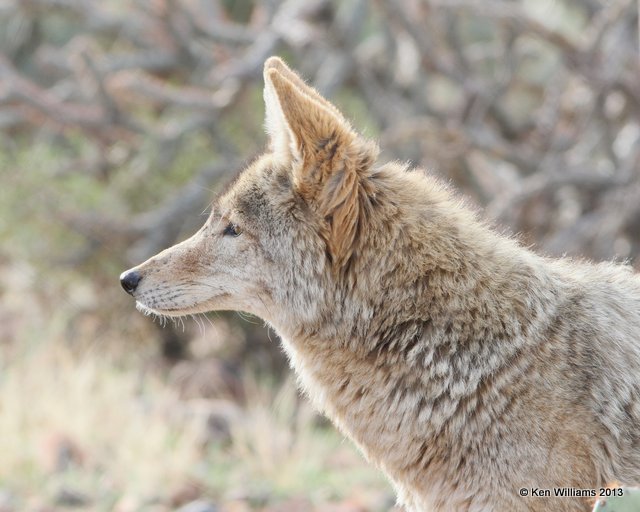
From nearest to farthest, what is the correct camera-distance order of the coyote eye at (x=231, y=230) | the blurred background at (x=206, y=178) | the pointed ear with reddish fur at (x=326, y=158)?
the pointed ear with reddish fur at (x=326, y=158) → the coyote eye at (x=231, y=230) → the blurred background at (x=206, y=178)

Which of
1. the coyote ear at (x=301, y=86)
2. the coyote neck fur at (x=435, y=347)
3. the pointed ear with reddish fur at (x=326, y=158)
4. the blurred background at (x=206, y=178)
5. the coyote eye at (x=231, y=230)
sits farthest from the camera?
the blurred background at (x=206, y=178)

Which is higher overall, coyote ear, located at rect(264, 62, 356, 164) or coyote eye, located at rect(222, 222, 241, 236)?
coyote ear, located at rect(264, 62, 356, 164)

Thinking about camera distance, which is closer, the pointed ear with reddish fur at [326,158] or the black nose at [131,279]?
the pointed ear with reddish fur at [326,158]

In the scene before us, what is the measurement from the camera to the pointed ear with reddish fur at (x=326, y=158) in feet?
12.9

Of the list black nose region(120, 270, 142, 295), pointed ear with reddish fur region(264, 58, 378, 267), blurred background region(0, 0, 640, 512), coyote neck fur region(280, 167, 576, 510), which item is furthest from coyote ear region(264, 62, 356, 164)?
blurred background region(0, 0, 640, 512)

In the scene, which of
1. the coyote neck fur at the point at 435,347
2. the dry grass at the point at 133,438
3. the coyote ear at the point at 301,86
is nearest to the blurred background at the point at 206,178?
the dry grass at the point at 133,438

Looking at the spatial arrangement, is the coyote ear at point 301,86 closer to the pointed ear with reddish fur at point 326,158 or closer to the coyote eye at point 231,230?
the pointed ear with reddish fur at point 326,158

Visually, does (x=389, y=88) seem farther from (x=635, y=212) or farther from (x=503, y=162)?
(x=635, y=212)

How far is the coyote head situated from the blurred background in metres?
3.16

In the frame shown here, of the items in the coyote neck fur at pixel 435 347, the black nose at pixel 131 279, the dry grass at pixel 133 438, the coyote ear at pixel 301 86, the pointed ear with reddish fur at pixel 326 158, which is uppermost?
the coyote ear at pixel 301 86

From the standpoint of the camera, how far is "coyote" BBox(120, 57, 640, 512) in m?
3.69

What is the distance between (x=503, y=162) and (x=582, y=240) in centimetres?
178

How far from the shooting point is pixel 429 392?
154 inches

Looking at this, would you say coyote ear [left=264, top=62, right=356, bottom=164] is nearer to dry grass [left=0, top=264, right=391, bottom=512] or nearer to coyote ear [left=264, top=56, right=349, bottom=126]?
coyote ear [left=264, top=56, right=349, bottom=126]
